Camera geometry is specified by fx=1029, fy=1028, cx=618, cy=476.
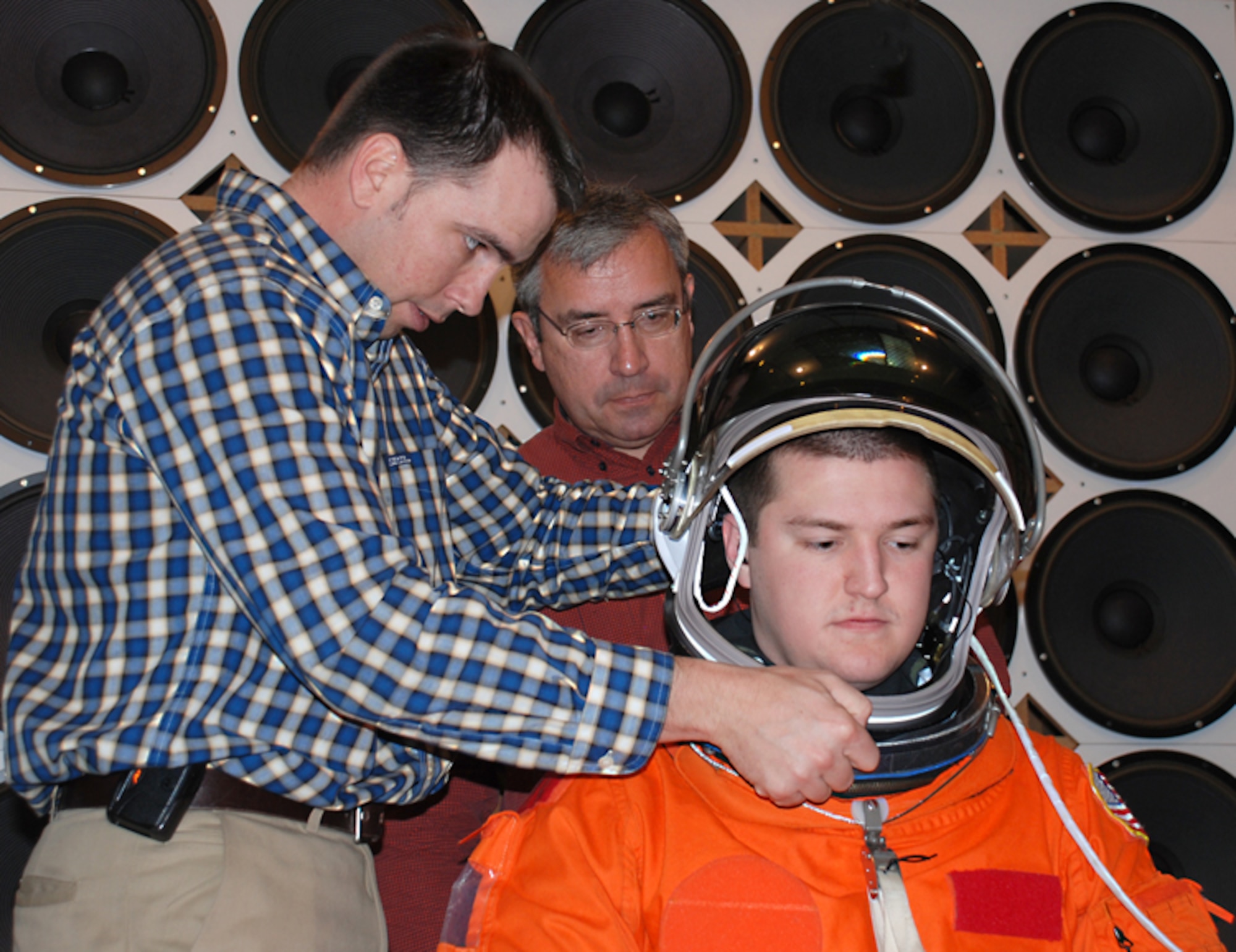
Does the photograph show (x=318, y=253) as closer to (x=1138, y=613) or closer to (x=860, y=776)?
(x=860, y=776)

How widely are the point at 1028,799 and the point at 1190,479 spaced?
2349 millimetres

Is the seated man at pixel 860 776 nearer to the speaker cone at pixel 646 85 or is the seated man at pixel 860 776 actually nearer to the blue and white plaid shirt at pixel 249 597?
the blue and white plaid shirt at pixel 249 597

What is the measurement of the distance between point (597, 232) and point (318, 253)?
105 cm

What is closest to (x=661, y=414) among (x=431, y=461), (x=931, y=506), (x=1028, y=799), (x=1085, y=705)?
(x=431, y=461)

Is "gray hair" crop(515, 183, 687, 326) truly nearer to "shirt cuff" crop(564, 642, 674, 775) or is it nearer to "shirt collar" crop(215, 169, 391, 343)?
"shirt collar" crop(215, 169, 391, 343)

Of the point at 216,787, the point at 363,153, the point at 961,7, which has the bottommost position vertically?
the point at 216,787

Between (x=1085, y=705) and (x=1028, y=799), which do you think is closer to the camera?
(x=1028, y=799)

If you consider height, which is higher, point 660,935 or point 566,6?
point 566,6

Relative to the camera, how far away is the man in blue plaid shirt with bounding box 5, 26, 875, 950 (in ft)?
3.65

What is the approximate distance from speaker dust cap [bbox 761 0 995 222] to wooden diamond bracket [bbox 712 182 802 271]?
106 mm

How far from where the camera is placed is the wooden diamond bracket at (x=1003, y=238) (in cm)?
332

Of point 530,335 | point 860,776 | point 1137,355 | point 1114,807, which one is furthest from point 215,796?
point 1137,355

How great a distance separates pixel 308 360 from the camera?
1.18 m

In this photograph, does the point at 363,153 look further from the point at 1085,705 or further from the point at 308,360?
the point at 1085,705
